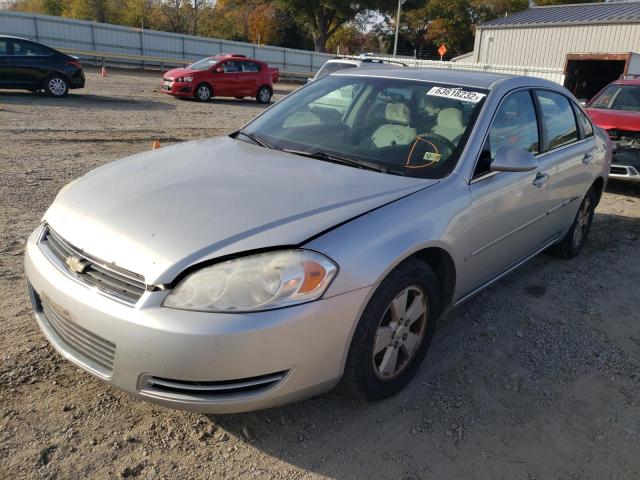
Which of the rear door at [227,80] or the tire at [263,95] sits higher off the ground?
the rear door at [227,80]

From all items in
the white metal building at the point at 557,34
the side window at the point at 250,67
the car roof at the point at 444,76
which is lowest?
the side window at the point at 250,67

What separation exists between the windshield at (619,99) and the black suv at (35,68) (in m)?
13.0

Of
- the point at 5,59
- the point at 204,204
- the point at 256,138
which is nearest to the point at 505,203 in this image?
the point at 256,138

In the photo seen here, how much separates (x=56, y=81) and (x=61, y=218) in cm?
1409

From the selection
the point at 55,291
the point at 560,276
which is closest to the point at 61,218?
the point at 55,291

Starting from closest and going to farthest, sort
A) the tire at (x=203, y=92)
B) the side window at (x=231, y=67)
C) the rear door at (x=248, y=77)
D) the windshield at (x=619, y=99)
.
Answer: the windshield at (x=619, y=99)
the tire at (x=203, y=92)
the side window at (x=231, y=67)
the rear door at (x=248, y=77)

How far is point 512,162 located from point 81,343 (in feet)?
8.12

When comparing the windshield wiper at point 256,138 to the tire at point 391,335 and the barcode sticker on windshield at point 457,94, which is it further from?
the tire at point 391,335

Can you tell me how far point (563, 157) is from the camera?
4273mm

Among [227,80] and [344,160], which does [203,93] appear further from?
[344,160]

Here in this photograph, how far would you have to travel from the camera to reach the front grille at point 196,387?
2.21m

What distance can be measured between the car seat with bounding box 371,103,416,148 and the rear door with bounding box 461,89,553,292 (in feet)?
1.53

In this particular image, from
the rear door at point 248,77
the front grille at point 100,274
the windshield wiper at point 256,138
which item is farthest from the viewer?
the rear door at point 248,77

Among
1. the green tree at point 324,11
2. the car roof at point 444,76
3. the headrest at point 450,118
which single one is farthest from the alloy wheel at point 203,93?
the green tree at point 324,11
